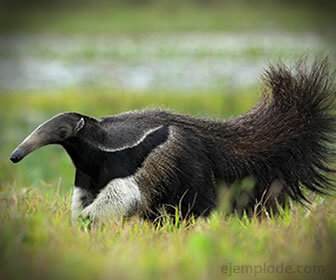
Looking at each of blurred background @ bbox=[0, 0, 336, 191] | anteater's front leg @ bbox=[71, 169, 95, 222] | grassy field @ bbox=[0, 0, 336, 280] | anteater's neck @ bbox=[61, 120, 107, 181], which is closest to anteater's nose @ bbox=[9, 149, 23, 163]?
grassy field @ bbox=[0, 0, 336, 280]

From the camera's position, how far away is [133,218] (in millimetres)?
5387

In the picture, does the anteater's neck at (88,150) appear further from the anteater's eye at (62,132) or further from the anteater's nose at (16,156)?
the anteater's nose at (16,156)

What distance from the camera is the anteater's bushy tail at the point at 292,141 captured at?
20.3 feet

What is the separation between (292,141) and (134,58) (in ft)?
103

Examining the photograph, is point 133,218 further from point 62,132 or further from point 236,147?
point 236,147

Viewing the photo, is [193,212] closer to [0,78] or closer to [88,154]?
[88,154]

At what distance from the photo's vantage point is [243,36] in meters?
54.0

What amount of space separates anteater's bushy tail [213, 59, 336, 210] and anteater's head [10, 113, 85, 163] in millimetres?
1384

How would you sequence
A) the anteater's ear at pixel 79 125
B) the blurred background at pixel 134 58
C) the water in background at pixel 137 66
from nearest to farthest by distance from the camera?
the anteater's ear at pixel 79 125, the blurred background at pixel 134 58, the water in background at pixel 137 66

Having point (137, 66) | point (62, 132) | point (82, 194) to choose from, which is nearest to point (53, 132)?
point (62, 132)

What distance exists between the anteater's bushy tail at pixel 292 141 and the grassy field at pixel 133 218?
0.30m

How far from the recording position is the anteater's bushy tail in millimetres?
6180

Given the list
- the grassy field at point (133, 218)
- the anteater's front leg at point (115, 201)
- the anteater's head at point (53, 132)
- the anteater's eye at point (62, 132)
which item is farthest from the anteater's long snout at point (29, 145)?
the anteater's front leg at point (115, 201)

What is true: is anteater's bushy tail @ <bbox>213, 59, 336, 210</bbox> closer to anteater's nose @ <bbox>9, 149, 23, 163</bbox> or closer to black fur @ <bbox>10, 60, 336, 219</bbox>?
black fur @ <bbox>10, 60, 336, 219</bbox>
